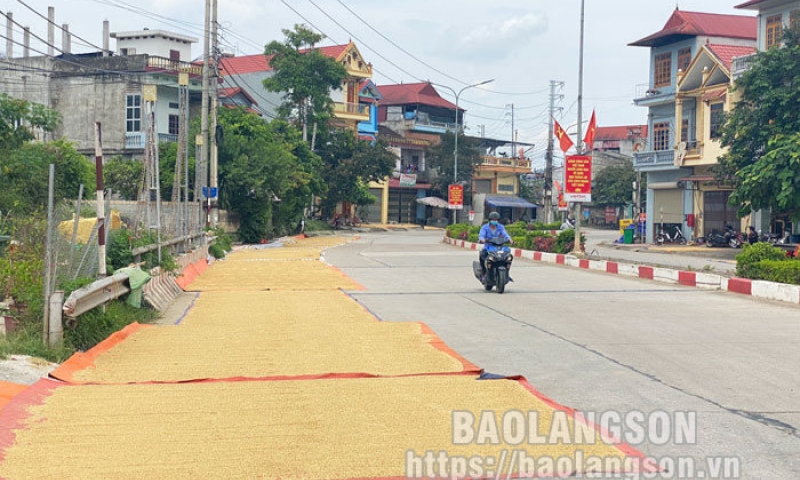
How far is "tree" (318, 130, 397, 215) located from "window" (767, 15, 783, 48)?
28.2 metres

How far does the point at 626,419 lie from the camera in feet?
20.6

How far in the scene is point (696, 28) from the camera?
45.1m

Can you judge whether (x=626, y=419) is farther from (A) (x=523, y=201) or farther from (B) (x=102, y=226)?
(A) (x=523, y=201)

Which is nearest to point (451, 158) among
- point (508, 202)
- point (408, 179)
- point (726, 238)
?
point (408, 179)

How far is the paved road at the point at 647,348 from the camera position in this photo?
605 centimetres

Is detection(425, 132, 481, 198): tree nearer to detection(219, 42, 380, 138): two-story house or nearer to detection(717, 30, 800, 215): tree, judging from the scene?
detection(219, 42, 380, 138): two-story house

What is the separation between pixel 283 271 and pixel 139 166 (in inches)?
829

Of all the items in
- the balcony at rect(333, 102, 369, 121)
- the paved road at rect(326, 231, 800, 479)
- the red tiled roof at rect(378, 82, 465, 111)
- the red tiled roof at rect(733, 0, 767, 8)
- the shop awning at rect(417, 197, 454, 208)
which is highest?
the red tiled roof at rect(378, 82, 465, 111)

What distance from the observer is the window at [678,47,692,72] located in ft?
149

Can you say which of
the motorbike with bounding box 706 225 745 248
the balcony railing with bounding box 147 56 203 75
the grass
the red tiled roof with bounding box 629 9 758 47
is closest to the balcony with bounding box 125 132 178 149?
the balcony railing with bounding box 147 56 203 75

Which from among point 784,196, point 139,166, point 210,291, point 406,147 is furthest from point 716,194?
point 406,147

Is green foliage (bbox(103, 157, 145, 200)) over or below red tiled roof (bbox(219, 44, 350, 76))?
below

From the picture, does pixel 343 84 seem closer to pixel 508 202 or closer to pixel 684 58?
pixel 508 202

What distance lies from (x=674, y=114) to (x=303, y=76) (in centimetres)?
2320
